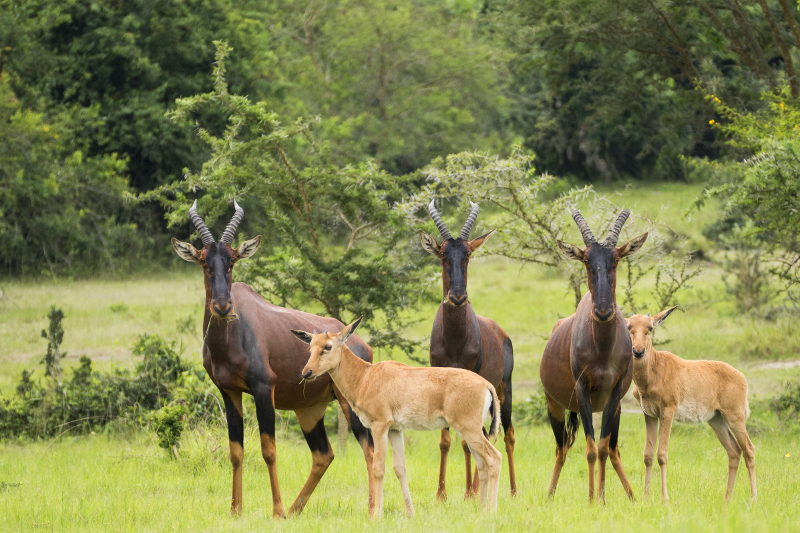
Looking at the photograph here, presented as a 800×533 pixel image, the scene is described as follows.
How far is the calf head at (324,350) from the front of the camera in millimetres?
7855

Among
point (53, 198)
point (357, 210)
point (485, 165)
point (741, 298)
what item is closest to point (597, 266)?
point (485, 165)

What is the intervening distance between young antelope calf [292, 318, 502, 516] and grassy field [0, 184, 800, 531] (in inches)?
18.0

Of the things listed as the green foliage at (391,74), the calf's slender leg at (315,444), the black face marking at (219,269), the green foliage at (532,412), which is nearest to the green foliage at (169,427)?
the calf's slender leg at (315,444)

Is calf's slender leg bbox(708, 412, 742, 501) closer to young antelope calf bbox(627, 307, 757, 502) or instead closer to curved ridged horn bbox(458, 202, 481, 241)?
young antelope calf bbox(627, 307, 757, 502)

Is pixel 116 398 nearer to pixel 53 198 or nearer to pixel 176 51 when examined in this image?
pixel 53 198

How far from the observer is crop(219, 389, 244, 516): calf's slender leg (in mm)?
8211

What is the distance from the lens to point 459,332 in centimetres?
930

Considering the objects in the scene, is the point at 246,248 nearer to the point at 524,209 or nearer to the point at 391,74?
the point at 524,209

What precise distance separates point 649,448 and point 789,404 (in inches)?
276

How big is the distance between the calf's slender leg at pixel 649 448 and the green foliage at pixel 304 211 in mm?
4936

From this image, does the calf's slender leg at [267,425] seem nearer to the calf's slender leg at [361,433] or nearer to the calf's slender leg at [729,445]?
the calf's slender leg at [361,433]

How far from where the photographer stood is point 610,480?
33.2 feet

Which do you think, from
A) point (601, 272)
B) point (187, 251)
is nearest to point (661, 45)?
point (601, 272)

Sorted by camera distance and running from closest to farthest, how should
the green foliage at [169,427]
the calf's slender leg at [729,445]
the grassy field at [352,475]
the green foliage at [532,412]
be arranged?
the grassy field at [352,475] → the calf's slender leg at [729,445] → the green foliage at [169,427] → the green foliage at [532,412]
